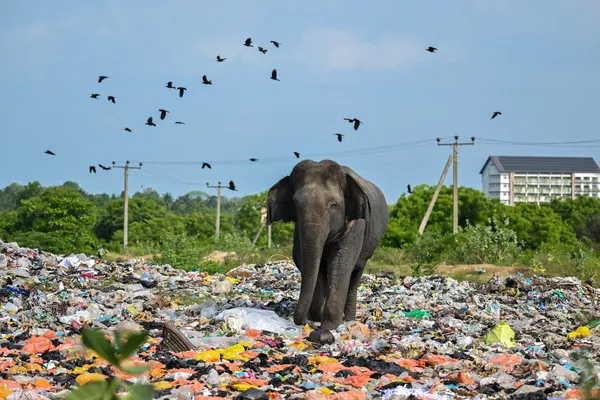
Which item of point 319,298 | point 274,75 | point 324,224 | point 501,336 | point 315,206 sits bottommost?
point 501,336

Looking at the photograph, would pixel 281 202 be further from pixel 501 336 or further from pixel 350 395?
pixel 350 395

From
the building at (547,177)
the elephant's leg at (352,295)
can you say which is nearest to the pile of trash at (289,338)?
the elephant's leg at (352,295)

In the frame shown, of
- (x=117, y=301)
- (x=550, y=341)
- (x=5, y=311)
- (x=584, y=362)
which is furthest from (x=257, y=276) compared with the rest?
(x=584, y=362)

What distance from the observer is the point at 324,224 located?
7297 millimetres

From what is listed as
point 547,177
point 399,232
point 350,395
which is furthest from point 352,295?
point 547,177

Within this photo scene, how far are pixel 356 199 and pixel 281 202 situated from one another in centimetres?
83

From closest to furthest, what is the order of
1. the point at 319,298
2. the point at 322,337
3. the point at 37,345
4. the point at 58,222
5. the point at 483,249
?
the point at 37,345
the point at 322,337
the point at 319,298
the point at 483,249
the point at 58,222

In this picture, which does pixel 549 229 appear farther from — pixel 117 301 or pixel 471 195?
pixel 117 301

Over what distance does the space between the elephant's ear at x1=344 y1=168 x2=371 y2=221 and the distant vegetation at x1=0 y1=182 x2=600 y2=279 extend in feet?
24.4

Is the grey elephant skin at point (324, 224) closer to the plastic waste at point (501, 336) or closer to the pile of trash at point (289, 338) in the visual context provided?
the pile of trash at point (289, 338)

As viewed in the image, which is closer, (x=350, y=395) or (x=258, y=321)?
(x=350, y=395)

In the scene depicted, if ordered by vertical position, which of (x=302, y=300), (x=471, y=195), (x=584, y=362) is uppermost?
(x=471, y=195)

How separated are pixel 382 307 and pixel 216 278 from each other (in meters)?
4.24

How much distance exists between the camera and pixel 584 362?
754mm
